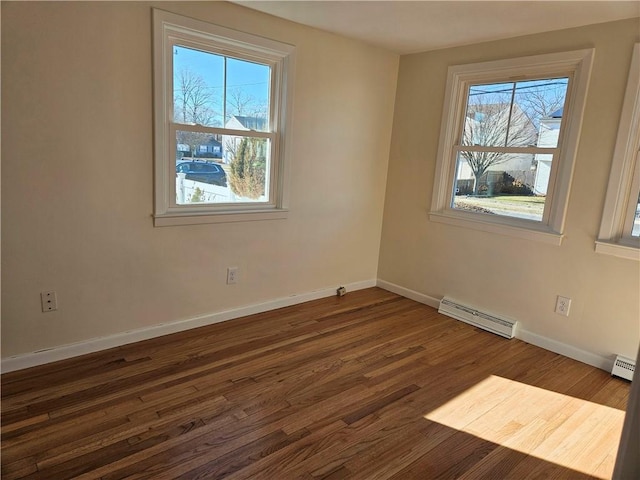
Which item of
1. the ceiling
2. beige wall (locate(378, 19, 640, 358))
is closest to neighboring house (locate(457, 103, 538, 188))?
beige wall (locate(378, 19, 640, 358))

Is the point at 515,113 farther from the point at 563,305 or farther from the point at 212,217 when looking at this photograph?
the point at 212,217

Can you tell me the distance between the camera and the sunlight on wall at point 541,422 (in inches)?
79.2

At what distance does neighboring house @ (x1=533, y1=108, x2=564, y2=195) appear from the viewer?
10.0 feet

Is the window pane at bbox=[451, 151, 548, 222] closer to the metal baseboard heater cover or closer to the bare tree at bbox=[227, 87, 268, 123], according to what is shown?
the metal baseboard heater cover

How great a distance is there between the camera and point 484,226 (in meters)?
3.46

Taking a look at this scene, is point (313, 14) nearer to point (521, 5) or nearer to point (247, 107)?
point (247, 107)

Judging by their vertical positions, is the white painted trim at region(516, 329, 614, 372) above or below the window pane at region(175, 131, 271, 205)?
below

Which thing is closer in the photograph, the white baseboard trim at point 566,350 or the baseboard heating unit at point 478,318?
the white baseboard trim at point 566,350

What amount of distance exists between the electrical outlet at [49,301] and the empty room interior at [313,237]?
0.03 meters

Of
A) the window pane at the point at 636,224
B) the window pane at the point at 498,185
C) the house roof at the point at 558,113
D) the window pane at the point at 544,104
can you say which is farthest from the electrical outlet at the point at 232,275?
the window pane at the point at 636,224

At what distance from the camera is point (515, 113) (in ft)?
10.8

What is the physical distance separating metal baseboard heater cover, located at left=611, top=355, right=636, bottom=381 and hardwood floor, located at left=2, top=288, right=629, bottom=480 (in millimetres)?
71

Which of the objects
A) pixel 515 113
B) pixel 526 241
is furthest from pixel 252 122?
pixel 526 241

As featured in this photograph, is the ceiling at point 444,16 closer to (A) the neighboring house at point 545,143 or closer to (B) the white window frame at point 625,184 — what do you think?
(B) the white window frame at point 625,184
